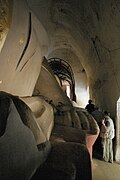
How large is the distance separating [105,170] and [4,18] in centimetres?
251

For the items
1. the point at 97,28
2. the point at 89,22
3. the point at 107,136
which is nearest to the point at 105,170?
the point at 107,136

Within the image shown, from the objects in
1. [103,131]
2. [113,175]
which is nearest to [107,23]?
[103,131]

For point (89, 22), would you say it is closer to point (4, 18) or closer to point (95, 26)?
point (95, 26)

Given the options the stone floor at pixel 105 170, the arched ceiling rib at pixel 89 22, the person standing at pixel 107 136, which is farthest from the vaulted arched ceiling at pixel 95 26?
the stone floor at pixel 105 170

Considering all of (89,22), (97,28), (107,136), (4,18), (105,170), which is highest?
(89,22)

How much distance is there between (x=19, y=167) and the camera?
80 centimetres

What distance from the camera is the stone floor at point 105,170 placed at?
2799 millimetres

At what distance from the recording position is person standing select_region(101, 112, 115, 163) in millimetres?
3473

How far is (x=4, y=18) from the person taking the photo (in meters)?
1.37

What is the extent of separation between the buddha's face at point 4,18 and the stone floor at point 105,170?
2090 millimetres

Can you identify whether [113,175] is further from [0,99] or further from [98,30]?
[0,99]

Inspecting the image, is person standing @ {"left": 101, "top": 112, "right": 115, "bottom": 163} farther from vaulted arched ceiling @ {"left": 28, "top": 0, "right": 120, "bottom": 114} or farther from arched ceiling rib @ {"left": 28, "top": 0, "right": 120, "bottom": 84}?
arched ceiling rib @ {"left": 28, "top": 0, "right": 120, "bottom": 84}

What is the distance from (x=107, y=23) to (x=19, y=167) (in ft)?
8.74

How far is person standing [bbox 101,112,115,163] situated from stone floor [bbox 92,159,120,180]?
13 centimetres
